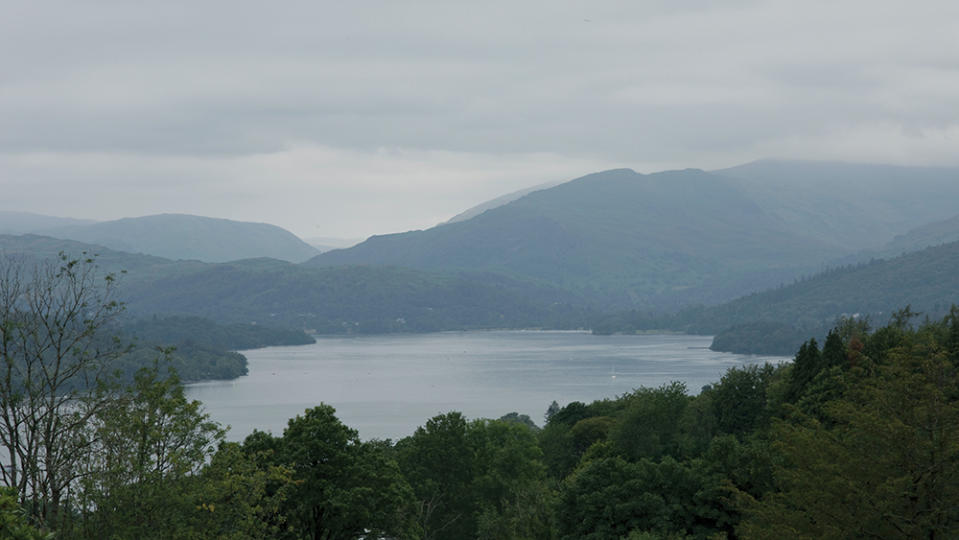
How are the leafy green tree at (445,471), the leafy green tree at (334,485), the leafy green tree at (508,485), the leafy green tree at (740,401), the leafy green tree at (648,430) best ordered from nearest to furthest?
the leafy green tree at (334,485), the leafy green tree at (508,485), the leafy green tree at (445,471), the leafy green tree at (648,430), the leafy green tree at (740,401)

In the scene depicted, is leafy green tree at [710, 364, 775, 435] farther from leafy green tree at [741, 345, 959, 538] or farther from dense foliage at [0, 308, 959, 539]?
leafy green tree at [741, 345, 959, 538]

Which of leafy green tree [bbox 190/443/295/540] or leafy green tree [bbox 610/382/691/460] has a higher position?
leafy green tree [bbox 190/443/295/540]

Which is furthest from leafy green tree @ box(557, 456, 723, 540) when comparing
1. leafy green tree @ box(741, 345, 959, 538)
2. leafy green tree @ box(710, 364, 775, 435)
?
leafy green tree @ box(710, 364, 775, 435)

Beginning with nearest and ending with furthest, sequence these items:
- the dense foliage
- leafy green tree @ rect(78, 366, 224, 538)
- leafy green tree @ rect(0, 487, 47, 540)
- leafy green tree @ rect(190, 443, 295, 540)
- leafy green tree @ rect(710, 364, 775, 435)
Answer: leafy green tree @ rect(0, 487, 47, 540), leafy green tree @ rect(78, 366, 224, 538), leafy green tree @ rect(190, 443, 295, 540), the dense foliage, leafy green tree @ rect(710, 364, 775, 435)

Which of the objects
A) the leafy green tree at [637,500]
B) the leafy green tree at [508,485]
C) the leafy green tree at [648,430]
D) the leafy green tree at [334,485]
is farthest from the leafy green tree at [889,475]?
the leafy green tree at [648,430]

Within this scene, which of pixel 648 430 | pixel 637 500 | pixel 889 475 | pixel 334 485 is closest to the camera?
pixel 889 475

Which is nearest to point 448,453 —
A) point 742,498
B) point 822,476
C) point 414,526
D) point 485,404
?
point 414,526

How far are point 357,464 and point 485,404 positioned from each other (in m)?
118

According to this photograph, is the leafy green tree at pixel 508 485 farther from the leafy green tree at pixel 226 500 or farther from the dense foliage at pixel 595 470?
the leafy green tree at pixel 226 500

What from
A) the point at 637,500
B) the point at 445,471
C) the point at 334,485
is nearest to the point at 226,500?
the point at 334,485

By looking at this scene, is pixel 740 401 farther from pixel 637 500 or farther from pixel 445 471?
pixel 637 500

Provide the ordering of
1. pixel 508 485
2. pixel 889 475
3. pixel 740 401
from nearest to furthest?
pixel 889 475
pixel 508 485
pixel 740 401

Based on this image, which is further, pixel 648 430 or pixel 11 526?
pixel 648 430

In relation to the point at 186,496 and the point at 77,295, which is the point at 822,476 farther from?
the point at 77,295
